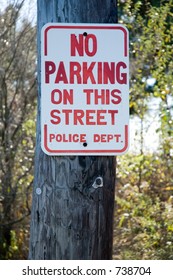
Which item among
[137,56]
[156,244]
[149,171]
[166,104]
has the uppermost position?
[137,56]

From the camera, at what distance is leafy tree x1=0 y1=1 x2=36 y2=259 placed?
27.9 ft

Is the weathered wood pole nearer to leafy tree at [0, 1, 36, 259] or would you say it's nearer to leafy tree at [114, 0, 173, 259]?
leafy tree at [114, 0, 173, 259]

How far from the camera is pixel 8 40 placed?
858 cm

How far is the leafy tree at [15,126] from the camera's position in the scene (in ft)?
27.9

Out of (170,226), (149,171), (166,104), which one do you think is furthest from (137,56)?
(170,226)

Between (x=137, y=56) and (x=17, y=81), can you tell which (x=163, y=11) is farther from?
(x=17, y=81)

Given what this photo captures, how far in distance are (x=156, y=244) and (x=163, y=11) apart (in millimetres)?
2664

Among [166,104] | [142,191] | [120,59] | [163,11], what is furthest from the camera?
[142,191]

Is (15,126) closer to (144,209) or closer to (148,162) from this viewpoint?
(148,162)

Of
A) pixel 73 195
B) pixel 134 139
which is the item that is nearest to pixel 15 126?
pixel 134 139

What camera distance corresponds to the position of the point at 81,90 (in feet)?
11.8

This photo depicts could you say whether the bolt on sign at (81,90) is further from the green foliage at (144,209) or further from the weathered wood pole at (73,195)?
the green foliage at (144,209)

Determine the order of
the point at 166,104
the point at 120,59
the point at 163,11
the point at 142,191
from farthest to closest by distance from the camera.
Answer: the point at 142,191 → the point at 166,104 → the point at 163,11 → the point at 120,59

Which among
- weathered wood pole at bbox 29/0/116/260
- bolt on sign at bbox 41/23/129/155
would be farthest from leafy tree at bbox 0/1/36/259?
bolt on sign at bbox 41/23/129/155
